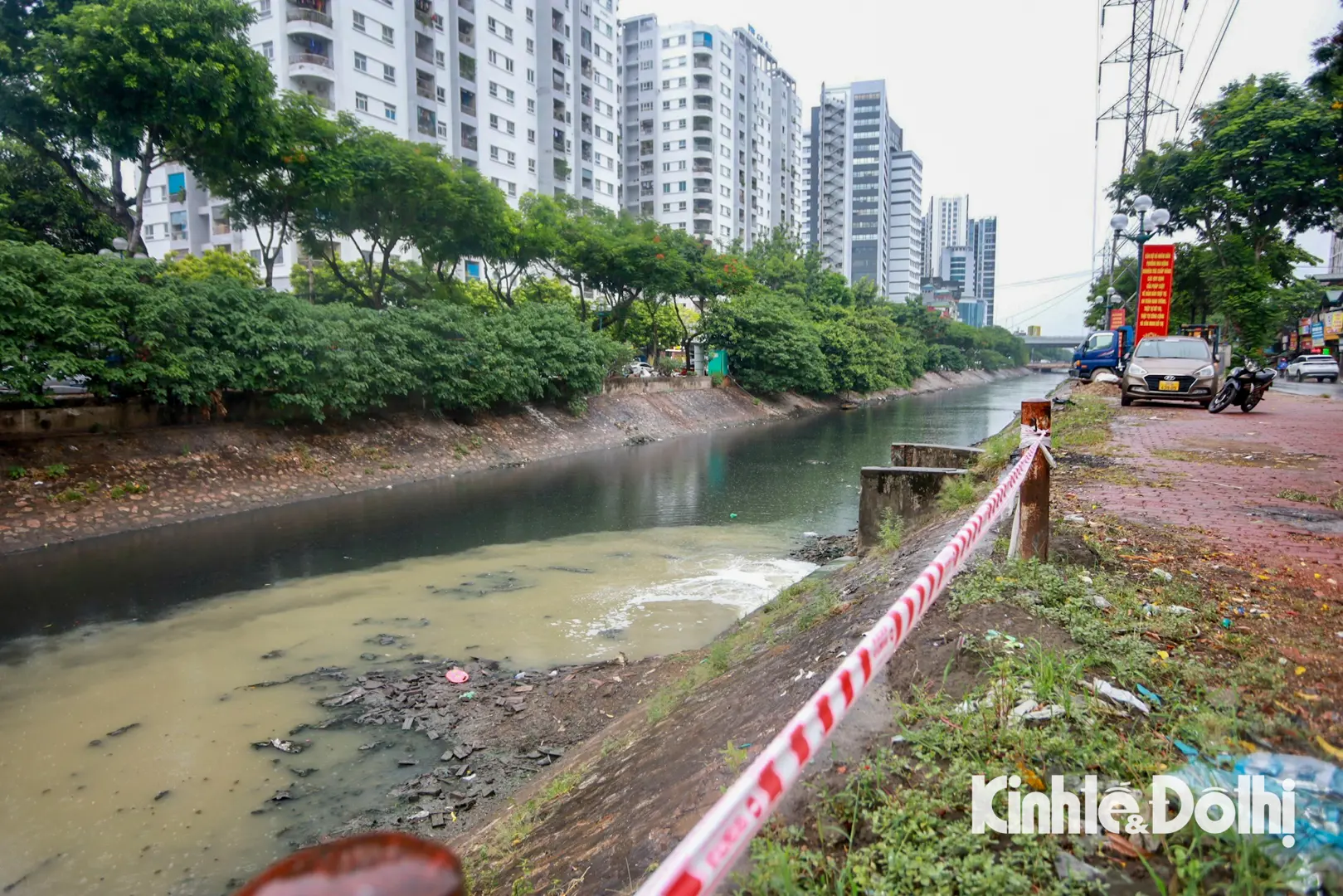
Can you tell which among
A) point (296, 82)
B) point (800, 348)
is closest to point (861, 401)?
point (800, 348)

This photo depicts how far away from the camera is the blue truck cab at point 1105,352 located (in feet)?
83.7

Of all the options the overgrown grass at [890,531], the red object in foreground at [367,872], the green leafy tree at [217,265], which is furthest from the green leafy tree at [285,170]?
the red object in foreground at [367,872]

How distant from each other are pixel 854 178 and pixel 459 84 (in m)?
93.0

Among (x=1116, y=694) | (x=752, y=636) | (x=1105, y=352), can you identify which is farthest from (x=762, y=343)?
(x=1116, y=694)

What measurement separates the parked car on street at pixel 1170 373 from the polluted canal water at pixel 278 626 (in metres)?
6.68

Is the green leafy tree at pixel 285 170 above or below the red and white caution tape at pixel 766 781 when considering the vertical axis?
above

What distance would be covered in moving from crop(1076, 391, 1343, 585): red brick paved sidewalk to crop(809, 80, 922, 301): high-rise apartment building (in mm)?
113638

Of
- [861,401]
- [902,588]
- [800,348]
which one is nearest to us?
[902,588]

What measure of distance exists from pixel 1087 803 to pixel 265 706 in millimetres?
6160

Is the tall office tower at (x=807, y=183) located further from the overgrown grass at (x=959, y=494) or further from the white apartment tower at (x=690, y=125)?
the overgrown grass at (x=959, y=494)

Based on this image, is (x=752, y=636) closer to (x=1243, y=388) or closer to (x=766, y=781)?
(x=766, y=781)

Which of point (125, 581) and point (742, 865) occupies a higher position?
point (742, 865)

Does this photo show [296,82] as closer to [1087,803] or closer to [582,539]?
[582,539]

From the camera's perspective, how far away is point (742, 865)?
2396mm
